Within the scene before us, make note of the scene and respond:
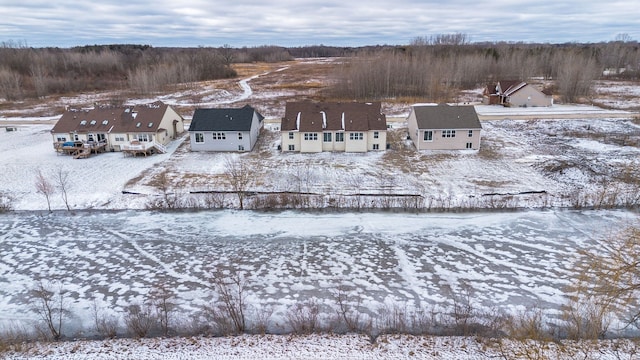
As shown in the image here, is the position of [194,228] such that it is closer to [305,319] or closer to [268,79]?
[305,319]

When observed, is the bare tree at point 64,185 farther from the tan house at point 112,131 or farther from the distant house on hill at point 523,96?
the distant house on hill at point 523,96

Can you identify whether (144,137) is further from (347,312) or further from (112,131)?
(347,312)

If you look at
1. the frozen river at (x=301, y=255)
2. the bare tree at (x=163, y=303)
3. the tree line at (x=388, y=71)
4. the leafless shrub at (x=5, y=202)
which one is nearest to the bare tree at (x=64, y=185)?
the frozen river at (x=301, y=255)

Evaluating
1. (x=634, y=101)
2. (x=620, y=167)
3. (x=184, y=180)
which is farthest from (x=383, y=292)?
(x=634, y=101)

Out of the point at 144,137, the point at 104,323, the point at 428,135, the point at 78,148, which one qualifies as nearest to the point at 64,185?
the point at 78,148

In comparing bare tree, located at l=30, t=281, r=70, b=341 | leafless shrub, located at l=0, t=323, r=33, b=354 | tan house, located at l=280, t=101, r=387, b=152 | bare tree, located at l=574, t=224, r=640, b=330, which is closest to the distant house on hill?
tan house, located at l=280, t=101, r=387, b=152

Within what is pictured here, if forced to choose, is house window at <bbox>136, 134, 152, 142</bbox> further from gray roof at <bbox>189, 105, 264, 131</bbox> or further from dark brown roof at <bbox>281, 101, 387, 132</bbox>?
dark brown roof at <bbox>281, 101, 387, 132</bbox>
